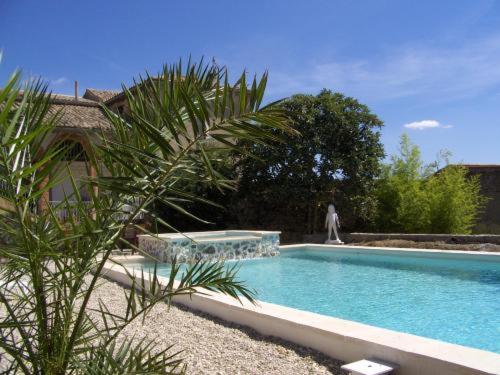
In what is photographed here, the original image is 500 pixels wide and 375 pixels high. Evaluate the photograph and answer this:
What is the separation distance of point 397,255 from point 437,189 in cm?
415

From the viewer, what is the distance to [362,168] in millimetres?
16359

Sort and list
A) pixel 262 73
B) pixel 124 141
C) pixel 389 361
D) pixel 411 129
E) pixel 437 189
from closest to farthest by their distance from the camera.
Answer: pixel 262 73 < pixel 124 141 < pixel 389 361 < pixel 437 189 < pixel 411 129

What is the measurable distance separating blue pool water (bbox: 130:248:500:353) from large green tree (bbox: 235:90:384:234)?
3.34 m

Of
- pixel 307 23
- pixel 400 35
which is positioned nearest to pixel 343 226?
pixel 400 35

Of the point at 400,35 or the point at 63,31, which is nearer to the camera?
the point at 63,31

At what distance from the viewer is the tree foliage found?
1527 cm

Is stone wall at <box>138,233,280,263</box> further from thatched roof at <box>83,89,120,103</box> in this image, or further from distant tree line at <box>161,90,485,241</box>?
thatched roof at <box>83,89,120,103</box>

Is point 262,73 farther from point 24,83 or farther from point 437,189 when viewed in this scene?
point 437,189

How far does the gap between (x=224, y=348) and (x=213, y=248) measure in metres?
8.04

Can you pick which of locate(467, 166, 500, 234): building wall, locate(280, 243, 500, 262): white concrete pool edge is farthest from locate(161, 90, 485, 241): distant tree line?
locate(280, 243, 500, 262): white concrete pool edge

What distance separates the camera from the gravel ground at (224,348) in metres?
3.87

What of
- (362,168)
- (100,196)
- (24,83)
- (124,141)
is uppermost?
(362,168)

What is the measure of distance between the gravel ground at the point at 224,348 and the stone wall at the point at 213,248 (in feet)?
19.7

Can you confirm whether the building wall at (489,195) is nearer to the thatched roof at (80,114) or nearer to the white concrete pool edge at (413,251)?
the white concrete pool edge at (413,251)
